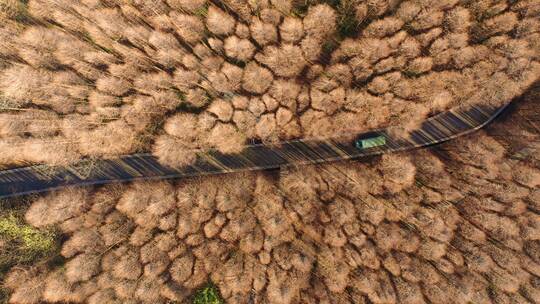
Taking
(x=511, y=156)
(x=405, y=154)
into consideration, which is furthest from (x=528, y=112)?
(x=405, y=154)

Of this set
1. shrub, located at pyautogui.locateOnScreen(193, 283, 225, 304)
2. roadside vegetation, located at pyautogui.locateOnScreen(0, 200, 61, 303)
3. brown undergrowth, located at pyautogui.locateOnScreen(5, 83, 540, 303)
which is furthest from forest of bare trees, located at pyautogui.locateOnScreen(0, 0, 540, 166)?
shrub, located at pyautogui.locateOnScreen(193, 283, 225, 304)

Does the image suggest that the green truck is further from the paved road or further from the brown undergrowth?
the brown undergrowth

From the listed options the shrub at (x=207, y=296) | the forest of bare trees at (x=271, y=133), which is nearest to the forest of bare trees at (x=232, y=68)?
the forest of bare trees at (x=271, y=133)

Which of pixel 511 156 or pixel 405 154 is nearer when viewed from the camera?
pixel 511 156

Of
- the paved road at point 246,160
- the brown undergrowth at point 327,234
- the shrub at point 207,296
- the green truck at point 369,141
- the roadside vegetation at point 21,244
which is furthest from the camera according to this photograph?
the green truck at point 369,141

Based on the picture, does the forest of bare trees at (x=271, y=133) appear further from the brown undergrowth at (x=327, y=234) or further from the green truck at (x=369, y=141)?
the green truck at (x=369, y=141)

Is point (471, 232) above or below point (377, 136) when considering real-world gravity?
below

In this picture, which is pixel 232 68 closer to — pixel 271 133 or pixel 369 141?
pixel 271 133

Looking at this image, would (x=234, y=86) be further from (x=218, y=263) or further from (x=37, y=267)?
(x=37, y=267)


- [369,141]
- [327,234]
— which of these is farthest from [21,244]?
[369,141]
